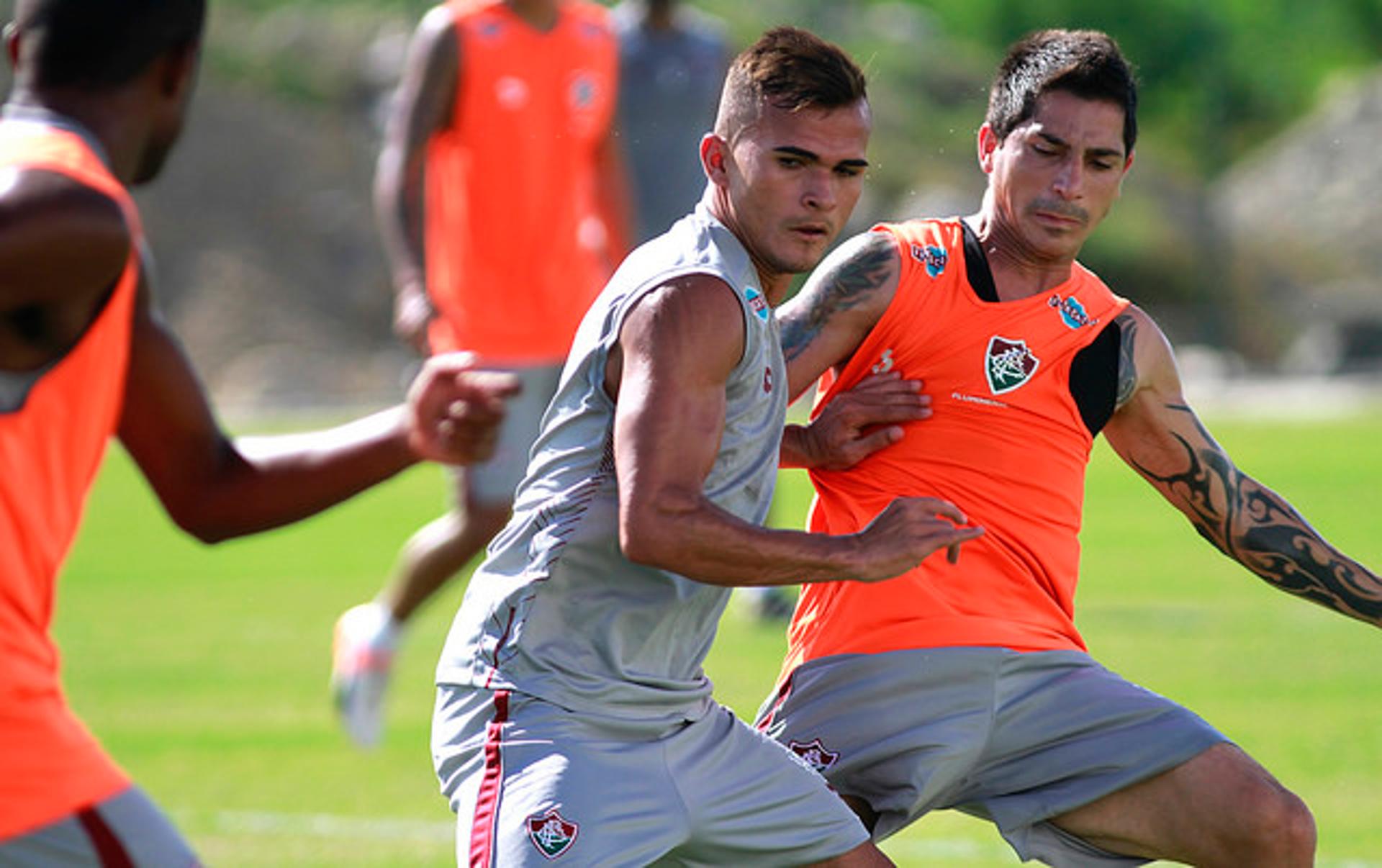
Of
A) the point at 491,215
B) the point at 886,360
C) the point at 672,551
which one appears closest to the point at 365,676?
the point at 491,215

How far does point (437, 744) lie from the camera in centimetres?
466

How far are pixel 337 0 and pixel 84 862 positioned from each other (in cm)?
6593

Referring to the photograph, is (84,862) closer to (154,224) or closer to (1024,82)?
(1024,82)

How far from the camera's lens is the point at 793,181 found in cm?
459

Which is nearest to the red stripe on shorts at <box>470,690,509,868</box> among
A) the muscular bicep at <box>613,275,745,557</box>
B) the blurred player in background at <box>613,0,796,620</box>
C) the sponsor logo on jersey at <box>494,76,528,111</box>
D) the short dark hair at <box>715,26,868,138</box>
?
the muscular bicep at <box>613,275,745,557</box>

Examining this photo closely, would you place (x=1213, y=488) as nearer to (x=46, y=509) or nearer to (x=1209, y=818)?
(x=1209, y=818)

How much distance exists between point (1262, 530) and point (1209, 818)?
827 mm

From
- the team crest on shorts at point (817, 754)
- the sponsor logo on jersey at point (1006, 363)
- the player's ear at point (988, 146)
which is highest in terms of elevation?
the player's ear at point (988, 146)

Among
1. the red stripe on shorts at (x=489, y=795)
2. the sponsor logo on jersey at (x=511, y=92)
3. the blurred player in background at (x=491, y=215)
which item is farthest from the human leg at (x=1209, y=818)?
the sponsor logo on jersey at (x=511, y=92)

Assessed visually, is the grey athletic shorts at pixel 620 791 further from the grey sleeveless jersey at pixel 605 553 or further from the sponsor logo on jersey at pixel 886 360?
the sponsor logo on jersey at pixel 886 360

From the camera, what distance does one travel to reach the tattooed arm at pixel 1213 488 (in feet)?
17.7

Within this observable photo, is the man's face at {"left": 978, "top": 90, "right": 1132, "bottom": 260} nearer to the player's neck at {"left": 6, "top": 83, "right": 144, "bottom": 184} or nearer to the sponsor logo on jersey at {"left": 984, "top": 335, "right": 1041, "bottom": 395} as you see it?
the sponsor logo on jersey at {"left": 984, "top": 335, "right": 1041, "bottom": 395}

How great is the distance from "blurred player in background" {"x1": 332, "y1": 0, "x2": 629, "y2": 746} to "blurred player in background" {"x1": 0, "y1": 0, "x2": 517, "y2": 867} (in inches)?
191

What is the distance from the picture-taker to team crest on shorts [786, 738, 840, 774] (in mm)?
5137
